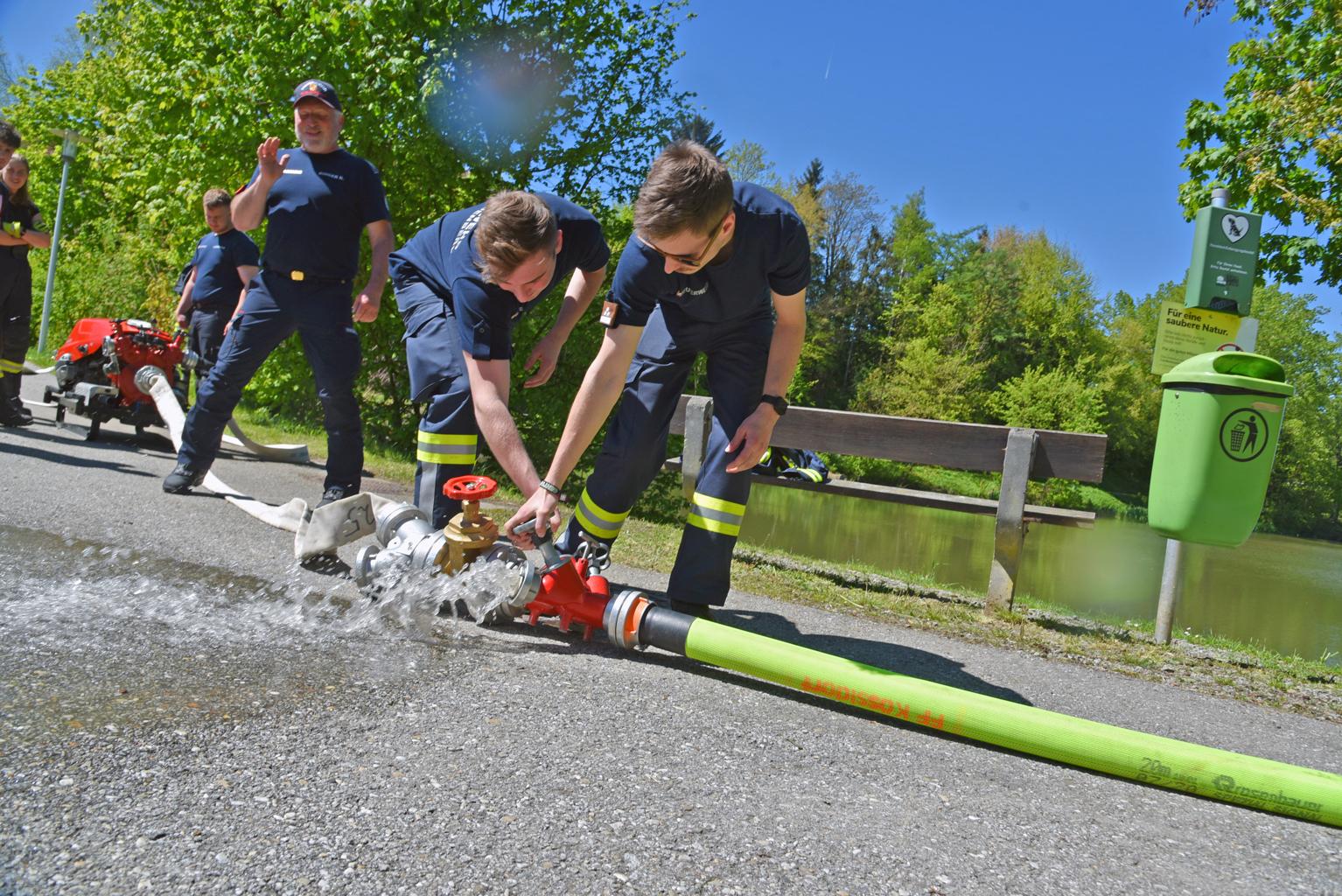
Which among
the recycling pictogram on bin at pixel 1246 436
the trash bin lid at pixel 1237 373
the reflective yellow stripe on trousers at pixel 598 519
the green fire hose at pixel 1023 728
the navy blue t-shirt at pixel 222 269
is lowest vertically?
the green fire hose at pixel 1023 728

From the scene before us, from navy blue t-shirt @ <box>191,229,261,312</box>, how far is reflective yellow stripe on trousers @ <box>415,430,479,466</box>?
549cm

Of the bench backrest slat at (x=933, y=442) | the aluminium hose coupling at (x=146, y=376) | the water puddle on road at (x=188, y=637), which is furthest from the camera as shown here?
the aluminium hose coupling at (x=146, y=376)

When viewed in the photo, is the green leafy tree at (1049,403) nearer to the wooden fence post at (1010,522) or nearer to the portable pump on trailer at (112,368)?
the wooden fence post at (1010,522)

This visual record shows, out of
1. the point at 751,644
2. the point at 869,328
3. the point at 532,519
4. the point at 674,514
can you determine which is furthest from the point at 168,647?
the point at 869,328

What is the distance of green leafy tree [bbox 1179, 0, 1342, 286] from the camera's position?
10.6 m

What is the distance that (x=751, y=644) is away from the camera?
3.15m

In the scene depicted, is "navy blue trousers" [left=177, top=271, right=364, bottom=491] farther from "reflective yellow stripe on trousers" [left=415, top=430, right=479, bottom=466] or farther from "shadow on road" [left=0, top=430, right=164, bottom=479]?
"reflective yellow stripe on trousers" [left=415, top=430, right=479, bottom=466]

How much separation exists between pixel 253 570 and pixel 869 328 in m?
51.9

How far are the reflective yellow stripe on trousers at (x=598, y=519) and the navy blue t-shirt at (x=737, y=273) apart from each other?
0.74m

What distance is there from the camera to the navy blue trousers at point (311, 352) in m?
5.22

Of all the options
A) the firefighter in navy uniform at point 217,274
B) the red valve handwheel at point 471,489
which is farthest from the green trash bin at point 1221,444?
the firefighter in navy uniform at point 217,274

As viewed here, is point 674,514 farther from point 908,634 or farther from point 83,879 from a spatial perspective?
point 83,879

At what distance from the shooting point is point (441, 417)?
12.9ft

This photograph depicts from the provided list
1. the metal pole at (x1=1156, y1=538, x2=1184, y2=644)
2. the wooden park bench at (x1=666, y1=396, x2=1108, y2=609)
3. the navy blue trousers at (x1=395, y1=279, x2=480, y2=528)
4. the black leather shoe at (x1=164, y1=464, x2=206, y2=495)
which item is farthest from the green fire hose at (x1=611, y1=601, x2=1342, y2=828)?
the black leather shoe at (x1=164, y1=464, x2=206, y2=495)
